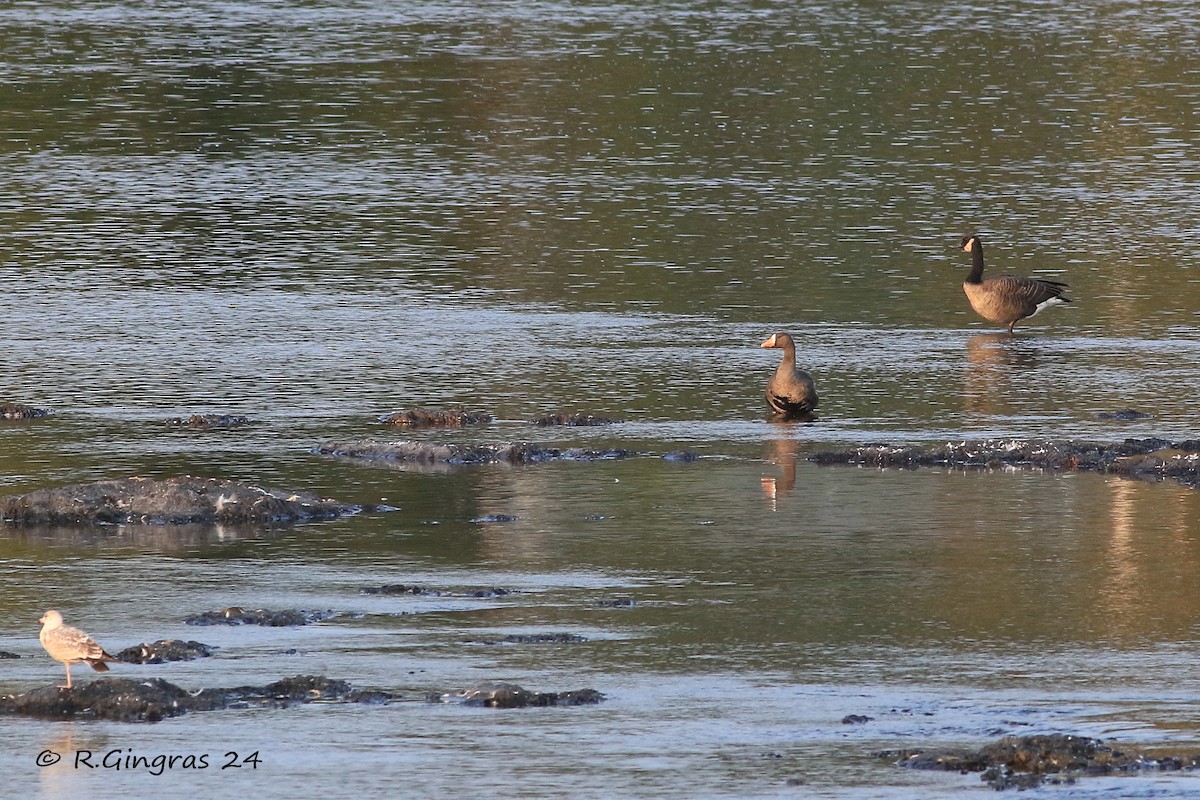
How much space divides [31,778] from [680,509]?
6043 millimetres

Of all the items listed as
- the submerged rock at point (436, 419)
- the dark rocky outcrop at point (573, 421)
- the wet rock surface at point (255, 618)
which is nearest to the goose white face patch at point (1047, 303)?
the dark rocky outcrop at point (573, 421)

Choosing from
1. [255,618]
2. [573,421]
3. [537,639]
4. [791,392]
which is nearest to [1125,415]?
[791,392]

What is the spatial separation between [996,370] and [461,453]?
19.7 ft

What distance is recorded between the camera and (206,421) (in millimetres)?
17219

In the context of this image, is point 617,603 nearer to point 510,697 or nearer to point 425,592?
point 425,592

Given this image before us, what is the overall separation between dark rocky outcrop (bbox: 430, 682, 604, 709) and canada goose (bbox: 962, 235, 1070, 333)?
12.5m

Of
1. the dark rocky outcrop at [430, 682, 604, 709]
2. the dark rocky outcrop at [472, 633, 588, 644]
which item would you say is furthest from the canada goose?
the dark rocky outcrop at [430, 682, 604, 709]

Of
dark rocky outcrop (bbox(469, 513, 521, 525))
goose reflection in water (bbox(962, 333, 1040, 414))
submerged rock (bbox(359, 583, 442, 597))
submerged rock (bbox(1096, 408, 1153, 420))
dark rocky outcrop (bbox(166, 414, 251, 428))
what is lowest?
submerged rock (bbox(359, 583, 442, 597))

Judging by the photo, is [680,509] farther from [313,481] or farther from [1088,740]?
[1088,740]

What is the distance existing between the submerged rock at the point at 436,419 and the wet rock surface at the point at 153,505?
3.03 meters

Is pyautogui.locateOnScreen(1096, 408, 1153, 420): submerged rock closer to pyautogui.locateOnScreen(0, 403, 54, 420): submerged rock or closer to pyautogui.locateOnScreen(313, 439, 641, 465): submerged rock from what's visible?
pyautogui.locateOnScreen(313, 439, 641, 465): submerged rock

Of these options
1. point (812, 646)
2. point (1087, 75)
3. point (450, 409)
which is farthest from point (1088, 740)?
point (1087, 75)

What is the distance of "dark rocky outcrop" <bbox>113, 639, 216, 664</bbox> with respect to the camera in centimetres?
1097

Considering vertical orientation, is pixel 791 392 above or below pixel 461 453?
above
